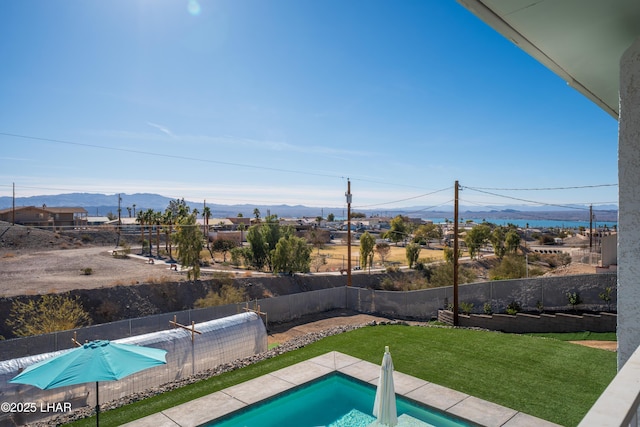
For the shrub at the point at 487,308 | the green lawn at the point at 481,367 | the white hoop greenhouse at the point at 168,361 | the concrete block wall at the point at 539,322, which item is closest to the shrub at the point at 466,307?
the shrub at the point at 487,308

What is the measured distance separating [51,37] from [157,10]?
529 cm

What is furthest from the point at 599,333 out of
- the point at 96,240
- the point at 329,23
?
the point at 96,240

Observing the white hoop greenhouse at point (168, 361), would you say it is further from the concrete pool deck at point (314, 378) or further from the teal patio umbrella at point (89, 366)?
the teal patio umbrella at point (89, 366)

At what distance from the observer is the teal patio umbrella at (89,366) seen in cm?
604

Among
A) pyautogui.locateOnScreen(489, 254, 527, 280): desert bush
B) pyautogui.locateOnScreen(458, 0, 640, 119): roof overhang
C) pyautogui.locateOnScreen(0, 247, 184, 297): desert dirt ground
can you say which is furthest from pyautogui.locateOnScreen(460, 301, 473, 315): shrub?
pyautogui.locateOnScreen(0, 247, 184, 297): desert dirt ground

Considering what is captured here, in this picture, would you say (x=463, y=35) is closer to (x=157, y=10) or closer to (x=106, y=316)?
(x=157, y=10)

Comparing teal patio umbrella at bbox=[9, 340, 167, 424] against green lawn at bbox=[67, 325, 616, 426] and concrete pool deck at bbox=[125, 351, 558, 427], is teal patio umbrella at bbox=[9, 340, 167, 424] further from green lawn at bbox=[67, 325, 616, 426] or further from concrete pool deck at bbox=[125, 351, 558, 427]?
green lawn at bbox=[67, 325, 616, 426]

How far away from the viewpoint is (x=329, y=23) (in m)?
11.4

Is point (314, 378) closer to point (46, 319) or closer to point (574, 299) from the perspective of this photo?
point (46, 319)

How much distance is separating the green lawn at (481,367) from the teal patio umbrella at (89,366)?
67.8 inches

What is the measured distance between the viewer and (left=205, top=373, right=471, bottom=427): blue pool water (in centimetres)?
743

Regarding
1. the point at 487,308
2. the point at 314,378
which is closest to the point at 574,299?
the point at 487,308

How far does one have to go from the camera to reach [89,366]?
6273mm

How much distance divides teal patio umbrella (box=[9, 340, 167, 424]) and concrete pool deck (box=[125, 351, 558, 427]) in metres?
1.38
